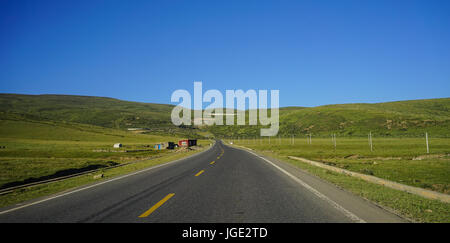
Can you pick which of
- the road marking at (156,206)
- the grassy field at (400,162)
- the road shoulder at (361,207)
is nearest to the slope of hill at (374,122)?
the grassy field at (400,162)

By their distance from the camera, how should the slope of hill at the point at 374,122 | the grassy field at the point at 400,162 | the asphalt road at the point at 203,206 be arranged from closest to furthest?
the asphalt road at the point at 203,206 → the grassy field at the point at 400,162 → the slope of hill at the point at 374,122

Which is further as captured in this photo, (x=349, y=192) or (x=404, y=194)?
(x=349, y=192)

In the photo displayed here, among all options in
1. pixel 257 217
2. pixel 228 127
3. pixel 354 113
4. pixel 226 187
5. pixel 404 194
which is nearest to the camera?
pixel 257 217

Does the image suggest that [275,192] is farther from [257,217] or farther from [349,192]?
[257,217]

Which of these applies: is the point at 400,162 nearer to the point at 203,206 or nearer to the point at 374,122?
the point at 203,206

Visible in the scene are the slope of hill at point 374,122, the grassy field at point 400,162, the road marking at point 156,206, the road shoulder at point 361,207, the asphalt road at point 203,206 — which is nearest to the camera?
the road shoulder at point 361,207

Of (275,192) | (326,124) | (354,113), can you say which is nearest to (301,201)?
(275,192)

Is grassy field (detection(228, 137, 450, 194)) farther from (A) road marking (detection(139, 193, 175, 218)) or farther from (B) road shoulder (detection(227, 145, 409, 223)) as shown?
(A) road marking (detection(139, 193, 175, 218))

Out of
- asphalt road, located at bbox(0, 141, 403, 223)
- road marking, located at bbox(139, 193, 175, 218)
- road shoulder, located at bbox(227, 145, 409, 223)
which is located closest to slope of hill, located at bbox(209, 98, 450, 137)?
road shoulder, located at bbox(227, 145, 409, 223)

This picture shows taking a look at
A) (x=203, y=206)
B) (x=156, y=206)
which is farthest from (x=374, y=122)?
(x=156, y=206)

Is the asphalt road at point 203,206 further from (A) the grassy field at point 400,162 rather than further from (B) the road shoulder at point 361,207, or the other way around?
(A) the grassy field at point 400,162

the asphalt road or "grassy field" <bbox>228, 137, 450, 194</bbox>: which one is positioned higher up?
the asphalt road
